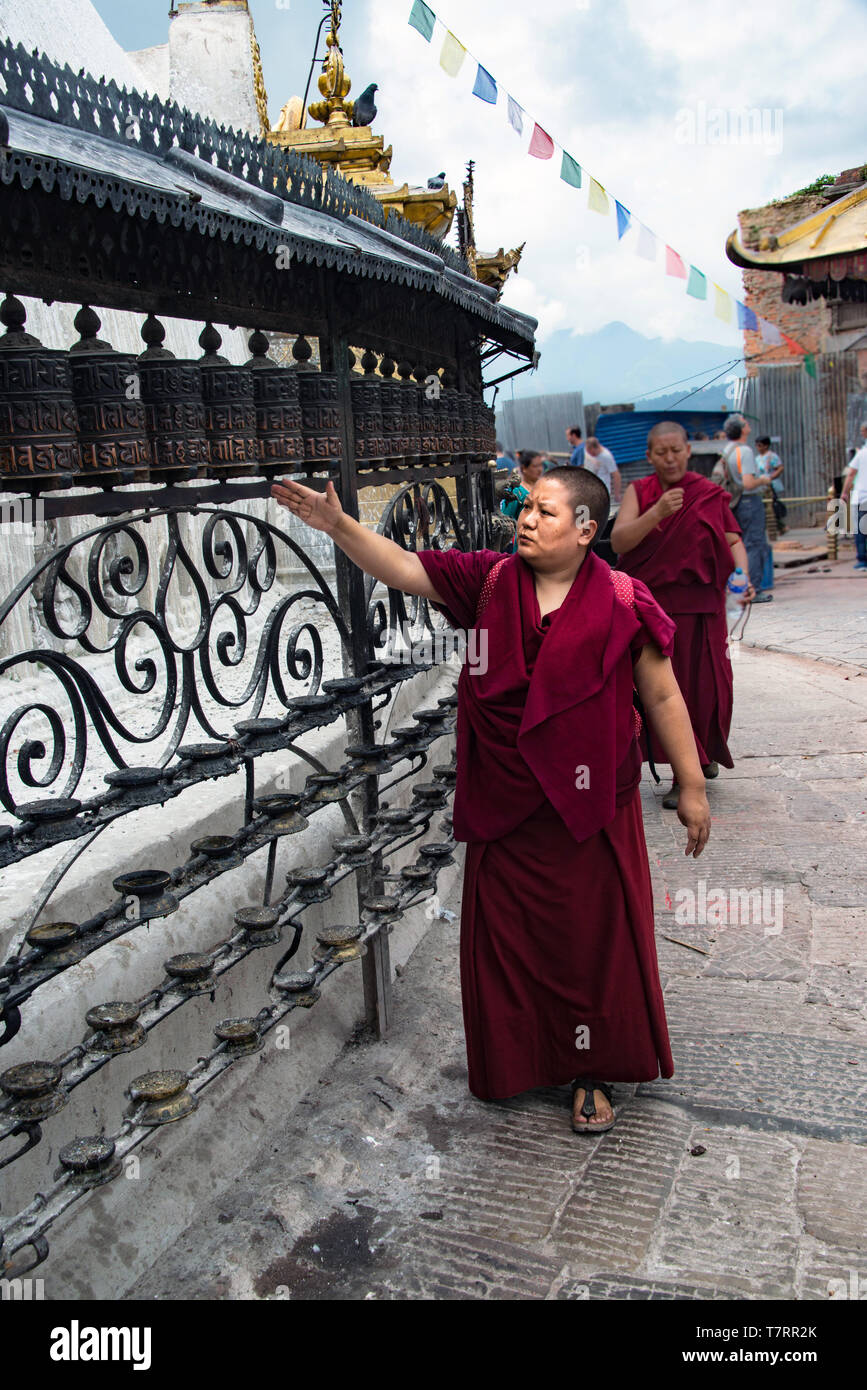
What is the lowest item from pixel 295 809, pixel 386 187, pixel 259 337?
pixel 295 809

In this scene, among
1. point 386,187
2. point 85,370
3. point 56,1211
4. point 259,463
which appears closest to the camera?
point 56,1211

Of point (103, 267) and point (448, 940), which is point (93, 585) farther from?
point (448, 940)

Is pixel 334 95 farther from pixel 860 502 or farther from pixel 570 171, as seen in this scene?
pixel 860 502

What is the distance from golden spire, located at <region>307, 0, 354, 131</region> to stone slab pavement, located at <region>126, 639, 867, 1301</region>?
297 inches

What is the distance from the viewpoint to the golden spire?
8812 mm

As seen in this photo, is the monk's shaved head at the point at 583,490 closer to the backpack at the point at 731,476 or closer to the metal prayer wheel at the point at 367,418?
the metal prayer wheel at the point at 367,418

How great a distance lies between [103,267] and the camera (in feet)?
6.86

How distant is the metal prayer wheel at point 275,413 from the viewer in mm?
2529

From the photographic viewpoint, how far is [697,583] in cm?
501

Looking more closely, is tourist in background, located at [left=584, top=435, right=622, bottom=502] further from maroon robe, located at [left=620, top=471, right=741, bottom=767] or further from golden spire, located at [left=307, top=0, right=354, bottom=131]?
maroon robe, located at [left=620, top=471, right=741, bottom=767]

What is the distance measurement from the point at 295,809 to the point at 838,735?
411cm

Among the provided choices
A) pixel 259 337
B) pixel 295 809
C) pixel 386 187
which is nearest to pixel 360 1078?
pixel 295 809

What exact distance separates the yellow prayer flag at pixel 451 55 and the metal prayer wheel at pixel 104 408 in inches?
229

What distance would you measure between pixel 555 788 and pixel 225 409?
109cm
